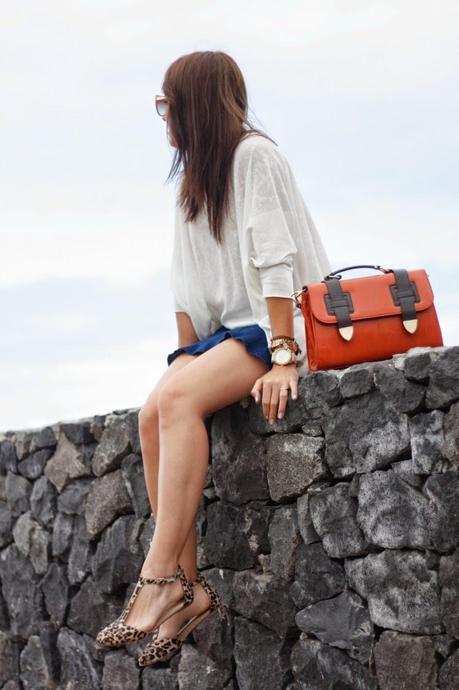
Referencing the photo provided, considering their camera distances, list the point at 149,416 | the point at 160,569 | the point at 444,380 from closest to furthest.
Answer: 1. the point at 444,380
2. the point at 160,569
3. the point at 149,416

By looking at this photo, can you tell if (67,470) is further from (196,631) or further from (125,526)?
(196,631)

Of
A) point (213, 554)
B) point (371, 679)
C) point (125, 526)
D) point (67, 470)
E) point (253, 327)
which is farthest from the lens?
point (67, 470)

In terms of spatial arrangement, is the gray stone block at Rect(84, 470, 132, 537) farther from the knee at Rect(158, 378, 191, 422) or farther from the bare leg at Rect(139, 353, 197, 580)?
the knee at Rect(158, 378, 191, 422)

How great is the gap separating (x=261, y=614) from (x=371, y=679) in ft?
1.63

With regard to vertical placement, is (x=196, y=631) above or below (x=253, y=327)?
below

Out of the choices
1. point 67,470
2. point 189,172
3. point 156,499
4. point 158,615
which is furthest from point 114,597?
point 189,172

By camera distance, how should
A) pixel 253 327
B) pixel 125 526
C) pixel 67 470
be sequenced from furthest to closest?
pixel 67 470, pixel 125 526, pixel 253 327

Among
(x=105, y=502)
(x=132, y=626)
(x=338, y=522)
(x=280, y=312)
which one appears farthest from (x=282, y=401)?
(x=105, y=502)

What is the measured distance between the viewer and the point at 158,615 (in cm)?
328

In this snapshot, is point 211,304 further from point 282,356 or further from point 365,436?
point 365,436

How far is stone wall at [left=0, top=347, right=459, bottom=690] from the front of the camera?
3008mm

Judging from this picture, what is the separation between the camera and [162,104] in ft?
11.9

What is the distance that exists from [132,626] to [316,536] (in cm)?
58

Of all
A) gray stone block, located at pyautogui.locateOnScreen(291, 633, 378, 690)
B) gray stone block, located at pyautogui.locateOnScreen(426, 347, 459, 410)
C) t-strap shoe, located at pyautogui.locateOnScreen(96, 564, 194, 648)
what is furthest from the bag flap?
gray stone block, located at pyautogui.locateOnScreen(291, 633, 378, 690)
